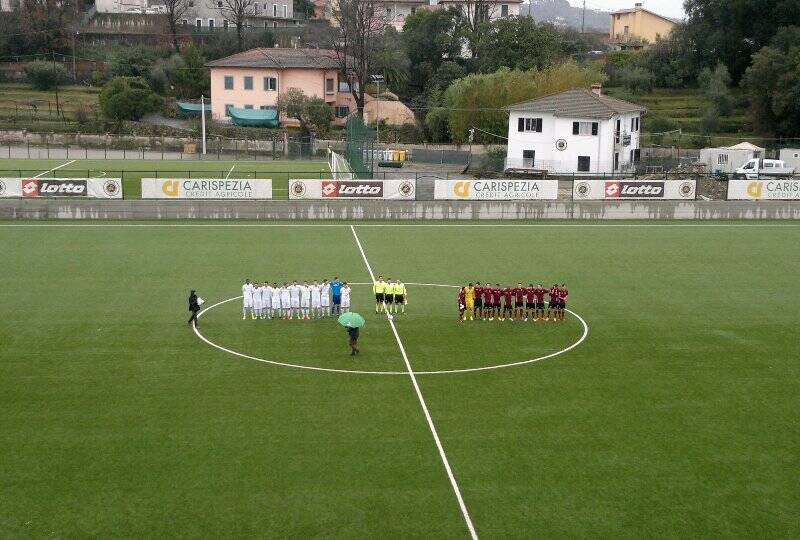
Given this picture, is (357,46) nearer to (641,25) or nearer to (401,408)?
(641,25)

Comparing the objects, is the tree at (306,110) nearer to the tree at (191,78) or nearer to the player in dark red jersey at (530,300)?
the tree at (191,78)

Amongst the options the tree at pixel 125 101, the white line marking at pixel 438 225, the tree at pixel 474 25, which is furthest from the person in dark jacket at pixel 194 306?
the tree at pixel 474 25

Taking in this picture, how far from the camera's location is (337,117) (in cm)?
9544

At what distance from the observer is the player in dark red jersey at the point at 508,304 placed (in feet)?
87.1

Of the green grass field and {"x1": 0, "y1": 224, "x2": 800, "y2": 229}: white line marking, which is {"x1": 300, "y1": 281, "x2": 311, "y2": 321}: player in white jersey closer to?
{"x1": 0, "y1": 224, "x2": 800, "y2": 229}: white line marking

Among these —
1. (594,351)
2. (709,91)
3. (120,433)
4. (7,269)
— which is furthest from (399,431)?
(709,91)

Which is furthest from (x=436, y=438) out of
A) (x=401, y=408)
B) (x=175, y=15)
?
(x=175, y=15)

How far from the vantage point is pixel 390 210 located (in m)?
46.8

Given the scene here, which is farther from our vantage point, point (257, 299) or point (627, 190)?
point (627, 190)

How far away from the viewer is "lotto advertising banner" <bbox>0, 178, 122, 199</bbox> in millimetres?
45500

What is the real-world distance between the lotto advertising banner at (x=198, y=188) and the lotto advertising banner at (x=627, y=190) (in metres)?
17.4

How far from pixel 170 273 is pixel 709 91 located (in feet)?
230

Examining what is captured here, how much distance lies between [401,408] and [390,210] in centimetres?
2815

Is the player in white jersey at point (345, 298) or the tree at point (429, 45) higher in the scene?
the tree at point (429, 45)
